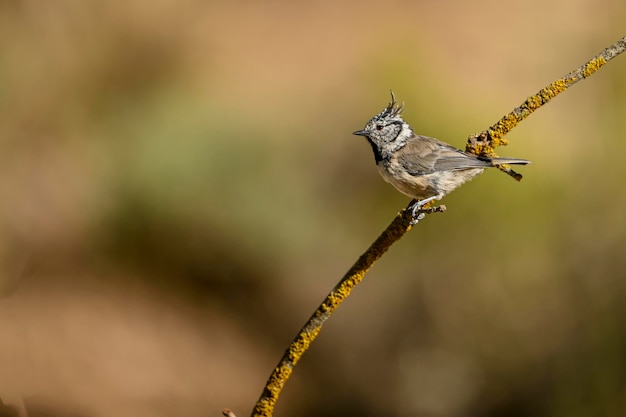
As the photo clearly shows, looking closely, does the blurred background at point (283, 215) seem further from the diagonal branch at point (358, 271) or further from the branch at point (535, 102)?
the diagonal branch at point (358, 271)

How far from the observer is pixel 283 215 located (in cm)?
656

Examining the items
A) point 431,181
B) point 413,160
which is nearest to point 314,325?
point 431,181

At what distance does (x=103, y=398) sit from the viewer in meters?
6.19

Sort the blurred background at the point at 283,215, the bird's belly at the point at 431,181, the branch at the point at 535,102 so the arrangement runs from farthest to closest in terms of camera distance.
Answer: the blurred background at the point at 283,215 < the bird's belly at the point at 431,181 < the branch at the point at 535,102

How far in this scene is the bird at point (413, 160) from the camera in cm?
294


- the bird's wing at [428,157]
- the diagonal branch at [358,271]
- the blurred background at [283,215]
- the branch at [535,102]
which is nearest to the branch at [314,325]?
the diagonal branch at [358,271]

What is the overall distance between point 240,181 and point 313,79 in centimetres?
156

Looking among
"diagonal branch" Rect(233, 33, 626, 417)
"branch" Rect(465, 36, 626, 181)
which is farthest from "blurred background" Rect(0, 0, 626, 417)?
"diagonal branch" Rect(233, 33, 626, 417)

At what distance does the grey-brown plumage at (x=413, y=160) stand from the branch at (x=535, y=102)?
69 cm

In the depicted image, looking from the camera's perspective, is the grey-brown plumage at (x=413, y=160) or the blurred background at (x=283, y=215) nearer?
the grey-brown plumage at (x=413, y=160)

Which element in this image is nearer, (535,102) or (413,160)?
(535,102)

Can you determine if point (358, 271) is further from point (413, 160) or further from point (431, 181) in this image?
point (413, 160)

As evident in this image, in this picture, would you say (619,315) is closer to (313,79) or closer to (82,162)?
(313,79)

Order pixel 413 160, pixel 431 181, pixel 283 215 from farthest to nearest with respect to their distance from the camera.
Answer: pixel 283 215 → pixel 413 160 → pixel 431 181
